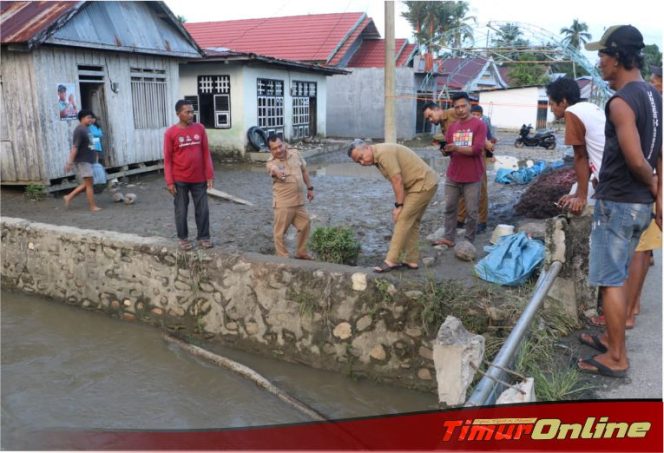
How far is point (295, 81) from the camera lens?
1902 cm

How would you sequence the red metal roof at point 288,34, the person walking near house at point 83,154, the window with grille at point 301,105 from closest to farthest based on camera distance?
the person walking near house at point 83,154 → the window with grille at point 301,105 → the red metal roof at point 288,34

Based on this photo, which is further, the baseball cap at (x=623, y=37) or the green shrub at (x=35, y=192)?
the green shrub at (x=35, y=192)

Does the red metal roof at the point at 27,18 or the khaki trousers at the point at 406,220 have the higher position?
the red metal roof at the point at 27,18

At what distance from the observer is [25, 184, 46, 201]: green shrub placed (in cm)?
981

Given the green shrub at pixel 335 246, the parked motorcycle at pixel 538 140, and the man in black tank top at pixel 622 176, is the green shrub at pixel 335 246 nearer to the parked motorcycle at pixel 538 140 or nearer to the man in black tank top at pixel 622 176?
the man in black tank top at pixel 622 176

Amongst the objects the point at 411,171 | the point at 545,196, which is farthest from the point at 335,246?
the point at 545,196

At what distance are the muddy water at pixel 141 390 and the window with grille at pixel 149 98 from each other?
706cm

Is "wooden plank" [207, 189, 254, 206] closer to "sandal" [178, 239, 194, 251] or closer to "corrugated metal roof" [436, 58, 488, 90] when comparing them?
"sandal" [178, 239, 194, 251]

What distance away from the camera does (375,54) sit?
23859 millimetres

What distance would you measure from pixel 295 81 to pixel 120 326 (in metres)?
14.0

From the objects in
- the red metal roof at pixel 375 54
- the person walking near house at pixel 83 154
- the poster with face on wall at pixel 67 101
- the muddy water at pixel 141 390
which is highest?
the red metal roof at pixel 375 54

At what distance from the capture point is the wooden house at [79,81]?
9570 millimetres

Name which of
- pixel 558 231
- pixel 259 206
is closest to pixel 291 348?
pixel 558 231

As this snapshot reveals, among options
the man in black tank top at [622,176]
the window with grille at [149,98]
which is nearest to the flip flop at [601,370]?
the man in black tank top at [622,176]
